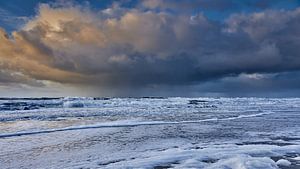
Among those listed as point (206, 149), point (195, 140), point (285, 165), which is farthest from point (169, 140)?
point (285, 165)

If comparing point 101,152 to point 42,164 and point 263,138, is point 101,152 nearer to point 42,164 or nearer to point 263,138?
point 42,164

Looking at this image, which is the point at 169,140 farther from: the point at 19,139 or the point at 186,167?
the point at 19,139

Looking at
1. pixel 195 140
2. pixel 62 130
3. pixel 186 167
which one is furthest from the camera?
pixel 62 130

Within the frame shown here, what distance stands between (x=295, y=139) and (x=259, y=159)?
461cm

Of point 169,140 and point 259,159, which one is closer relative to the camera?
point 259,159

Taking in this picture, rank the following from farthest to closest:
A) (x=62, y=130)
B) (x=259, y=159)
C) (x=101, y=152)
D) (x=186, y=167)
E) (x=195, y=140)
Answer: (x=62, y=130) → (x=195, y=140) → (x=101, y=152) → (x=259, y=159) → (x=186, y=167)

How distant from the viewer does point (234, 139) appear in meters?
11.5

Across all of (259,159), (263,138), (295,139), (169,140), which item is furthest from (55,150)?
(295,139)

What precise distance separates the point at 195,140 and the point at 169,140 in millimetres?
956

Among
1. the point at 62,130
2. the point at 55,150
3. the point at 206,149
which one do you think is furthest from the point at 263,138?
the point at 62,130

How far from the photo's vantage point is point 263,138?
11664 millimetres

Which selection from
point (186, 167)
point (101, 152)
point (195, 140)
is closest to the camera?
point (186, 167)

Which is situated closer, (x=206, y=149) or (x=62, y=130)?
(x=206, y=149)

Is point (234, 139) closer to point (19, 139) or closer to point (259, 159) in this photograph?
point (259, 159)
